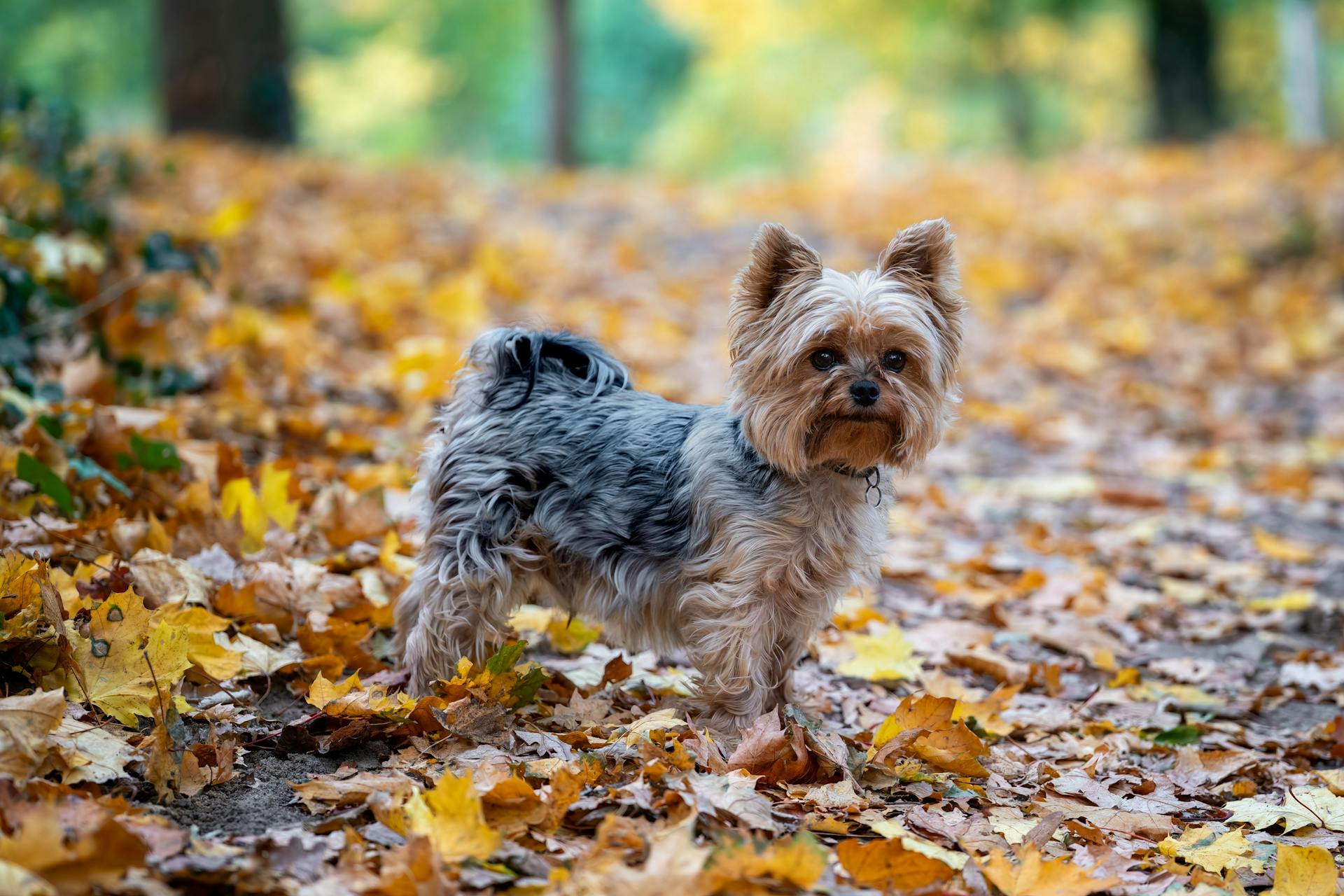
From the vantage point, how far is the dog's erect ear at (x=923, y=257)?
4.16m

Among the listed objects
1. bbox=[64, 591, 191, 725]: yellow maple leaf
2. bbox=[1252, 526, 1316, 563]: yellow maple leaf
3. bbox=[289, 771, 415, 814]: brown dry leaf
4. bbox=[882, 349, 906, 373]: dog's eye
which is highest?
bbox=[882, 349, 906, 373]: dog's eye

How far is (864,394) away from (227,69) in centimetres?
1369

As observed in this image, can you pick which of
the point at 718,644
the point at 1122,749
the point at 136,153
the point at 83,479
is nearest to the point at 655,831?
the point at 718,644

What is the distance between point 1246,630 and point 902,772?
9.35ft

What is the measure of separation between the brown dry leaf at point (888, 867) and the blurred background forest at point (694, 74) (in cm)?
737

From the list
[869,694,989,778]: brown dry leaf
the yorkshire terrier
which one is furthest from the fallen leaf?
the yorkshire terrier

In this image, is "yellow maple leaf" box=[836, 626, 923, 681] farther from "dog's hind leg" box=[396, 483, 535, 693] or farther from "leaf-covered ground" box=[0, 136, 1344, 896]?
"dog's hind leg" box=[396, 483, 535, 693]

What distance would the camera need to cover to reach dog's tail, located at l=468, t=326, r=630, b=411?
14.8ft

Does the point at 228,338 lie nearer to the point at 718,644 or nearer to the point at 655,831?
the point at 718,644

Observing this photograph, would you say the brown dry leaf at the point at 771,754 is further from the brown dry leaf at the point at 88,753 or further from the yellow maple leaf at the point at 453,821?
the brown dry leaf at the point at 88,753

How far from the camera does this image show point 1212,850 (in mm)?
3549

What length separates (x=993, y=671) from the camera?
5.08 m

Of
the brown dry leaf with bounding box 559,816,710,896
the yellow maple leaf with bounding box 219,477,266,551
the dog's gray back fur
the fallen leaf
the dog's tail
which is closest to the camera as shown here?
the brown dry leaf with bounding box 559,816,710,896

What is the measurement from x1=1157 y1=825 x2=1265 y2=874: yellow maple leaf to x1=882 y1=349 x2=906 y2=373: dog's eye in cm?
169
